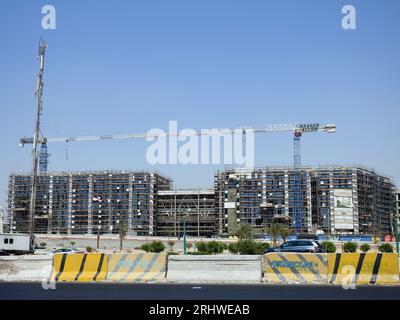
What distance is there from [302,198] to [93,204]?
58.0 meters

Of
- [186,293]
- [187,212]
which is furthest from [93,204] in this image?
[186,293]

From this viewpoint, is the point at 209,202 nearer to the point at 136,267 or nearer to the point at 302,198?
the point at 302,198

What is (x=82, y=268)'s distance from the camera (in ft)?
71.3

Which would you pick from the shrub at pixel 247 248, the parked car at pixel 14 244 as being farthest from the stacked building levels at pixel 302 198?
the parked car at pixel 14 244

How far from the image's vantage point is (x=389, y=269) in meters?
19.9

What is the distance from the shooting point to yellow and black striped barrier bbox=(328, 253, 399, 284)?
1975cm

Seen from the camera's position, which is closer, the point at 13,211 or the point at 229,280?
the point at 229,280

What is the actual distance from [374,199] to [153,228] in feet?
199

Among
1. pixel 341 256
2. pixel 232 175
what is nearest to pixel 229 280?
pixel 341 256

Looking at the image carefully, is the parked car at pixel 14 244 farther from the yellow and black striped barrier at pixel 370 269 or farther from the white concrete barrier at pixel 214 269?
the yellow and black striped barrier at pixel 370 269

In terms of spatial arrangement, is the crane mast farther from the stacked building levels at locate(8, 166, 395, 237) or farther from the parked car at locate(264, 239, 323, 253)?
the stacked building levels at locate(8, 166, 395, 237)

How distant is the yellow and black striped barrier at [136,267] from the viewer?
2147 centimetres

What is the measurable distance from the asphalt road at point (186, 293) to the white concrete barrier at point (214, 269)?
1.40m
